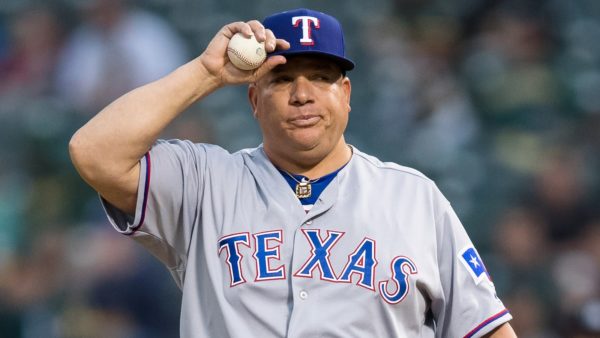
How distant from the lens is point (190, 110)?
6.37 meters

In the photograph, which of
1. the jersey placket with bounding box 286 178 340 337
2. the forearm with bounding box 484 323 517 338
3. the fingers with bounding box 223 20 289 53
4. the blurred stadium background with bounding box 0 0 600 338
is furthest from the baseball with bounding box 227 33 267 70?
the blurred stadium background with bounding box 0 0 600 338

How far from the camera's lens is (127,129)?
97.5 inches

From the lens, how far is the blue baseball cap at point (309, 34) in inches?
106

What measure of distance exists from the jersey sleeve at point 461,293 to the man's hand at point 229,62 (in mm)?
638

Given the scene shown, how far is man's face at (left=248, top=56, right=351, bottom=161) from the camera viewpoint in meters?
2.68

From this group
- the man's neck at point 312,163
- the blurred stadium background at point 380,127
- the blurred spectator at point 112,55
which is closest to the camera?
the man's neck at point 312,163

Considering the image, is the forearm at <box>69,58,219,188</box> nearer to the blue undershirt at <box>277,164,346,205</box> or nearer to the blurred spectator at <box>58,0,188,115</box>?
the blue undershirt at <box>277,164,346,205</box>

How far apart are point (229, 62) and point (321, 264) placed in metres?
0.59

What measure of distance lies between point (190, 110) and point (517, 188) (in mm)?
2131

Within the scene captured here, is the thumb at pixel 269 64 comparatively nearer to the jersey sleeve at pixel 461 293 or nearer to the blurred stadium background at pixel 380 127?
the jersey sleeve at pixel 461 293

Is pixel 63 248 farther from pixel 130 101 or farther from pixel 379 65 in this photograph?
pixel 130 101

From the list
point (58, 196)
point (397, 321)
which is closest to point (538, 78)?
point (58, 196)

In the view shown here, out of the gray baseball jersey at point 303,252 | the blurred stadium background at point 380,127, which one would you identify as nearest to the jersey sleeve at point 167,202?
the gray baseball jersey at point 303,252

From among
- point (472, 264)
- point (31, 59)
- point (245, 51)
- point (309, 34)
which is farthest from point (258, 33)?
point (31, 59)
